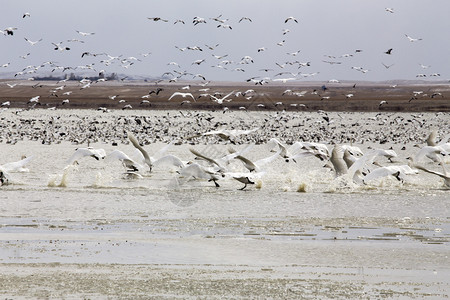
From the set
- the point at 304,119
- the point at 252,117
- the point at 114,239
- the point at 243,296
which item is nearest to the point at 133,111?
the point at 252,117

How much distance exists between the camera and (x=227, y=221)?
14.2 m

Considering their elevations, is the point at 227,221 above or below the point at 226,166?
above

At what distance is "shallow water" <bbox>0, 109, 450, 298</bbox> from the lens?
35.9 ft

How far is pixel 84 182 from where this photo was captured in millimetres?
19141

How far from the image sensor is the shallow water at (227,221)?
1094cm

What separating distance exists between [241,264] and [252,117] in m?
42.3

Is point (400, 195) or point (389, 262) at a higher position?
point (389, 262)

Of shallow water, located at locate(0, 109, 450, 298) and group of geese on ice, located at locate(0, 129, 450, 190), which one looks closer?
shallow water, located at locate(0, 109, 450, 298)

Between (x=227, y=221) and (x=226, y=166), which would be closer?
(x=227, y=221)

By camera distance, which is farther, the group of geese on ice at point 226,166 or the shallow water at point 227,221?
the group of geese on ice at point 226,166

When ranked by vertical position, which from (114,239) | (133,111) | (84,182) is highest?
(114,239)

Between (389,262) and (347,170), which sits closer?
(389,262)

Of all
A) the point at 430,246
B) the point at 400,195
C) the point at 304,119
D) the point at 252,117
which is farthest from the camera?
the point at 252,117

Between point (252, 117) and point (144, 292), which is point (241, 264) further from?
point (252, 117)
